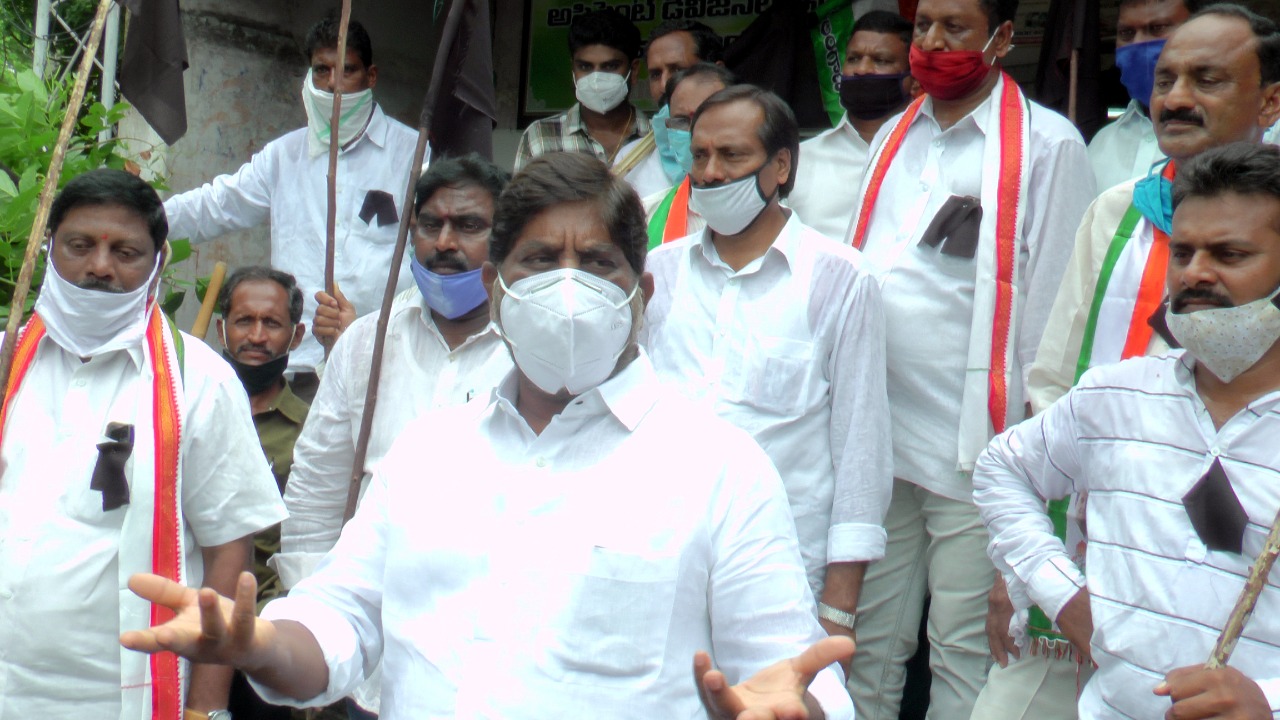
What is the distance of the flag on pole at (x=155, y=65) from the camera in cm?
534

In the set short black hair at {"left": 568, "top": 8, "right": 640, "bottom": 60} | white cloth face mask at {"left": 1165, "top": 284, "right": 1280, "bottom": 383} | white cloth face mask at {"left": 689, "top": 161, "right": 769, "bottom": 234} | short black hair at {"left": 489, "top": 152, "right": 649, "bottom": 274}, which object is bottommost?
white cloth face mask at {"left": 1165, "top": 284, "right": 1280, "bottom": 383}

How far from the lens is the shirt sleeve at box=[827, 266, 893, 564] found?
344 cm

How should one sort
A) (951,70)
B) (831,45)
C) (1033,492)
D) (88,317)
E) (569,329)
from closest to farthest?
(569,329), (1033,492), (88,317), (951,70), (831,45)

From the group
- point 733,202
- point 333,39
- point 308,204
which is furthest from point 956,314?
point 308,204

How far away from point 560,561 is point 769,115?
198 centimetres

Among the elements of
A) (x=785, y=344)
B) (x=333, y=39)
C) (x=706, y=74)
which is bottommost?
(x=785, y=344)

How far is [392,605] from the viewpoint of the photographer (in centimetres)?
221

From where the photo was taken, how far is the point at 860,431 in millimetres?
3518

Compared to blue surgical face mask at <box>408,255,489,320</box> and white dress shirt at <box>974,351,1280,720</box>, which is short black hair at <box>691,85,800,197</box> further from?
white dress shirt at <box>974,351,1280,720</box>

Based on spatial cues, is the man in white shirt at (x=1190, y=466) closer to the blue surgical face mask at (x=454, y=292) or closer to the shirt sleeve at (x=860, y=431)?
the shirt sleeve at (x=860, y=431)

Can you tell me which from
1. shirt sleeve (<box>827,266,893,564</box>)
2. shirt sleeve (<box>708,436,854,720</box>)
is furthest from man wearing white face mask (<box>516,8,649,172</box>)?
shirt sleeve (<box>708,436,854,720</box>)

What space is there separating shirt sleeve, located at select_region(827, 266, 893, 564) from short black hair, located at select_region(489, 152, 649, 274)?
1210 millimetres

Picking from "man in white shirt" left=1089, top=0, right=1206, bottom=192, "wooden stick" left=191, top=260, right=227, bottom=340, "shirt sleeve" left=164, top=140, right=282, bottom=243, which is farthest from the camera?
"shirt sleeve" left=164, top=140, right=282, bottom=243

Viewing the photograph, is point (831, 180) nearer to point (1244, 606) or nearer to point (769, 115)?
point (769, 115)
